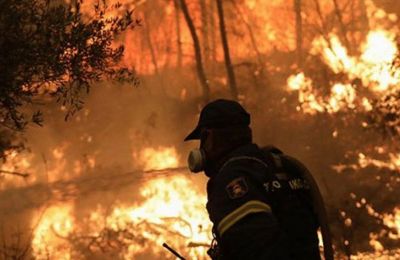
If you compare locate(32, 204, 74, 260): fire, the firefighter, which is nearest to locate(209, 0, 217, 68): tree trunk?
locate(32, 204, 74, 260): fire

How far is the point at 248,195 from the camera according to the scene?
2039mm

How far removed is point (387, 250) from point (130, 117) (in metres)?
6.06

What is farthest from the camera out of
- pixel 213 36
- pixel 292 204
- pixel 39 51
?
pixel 213 36

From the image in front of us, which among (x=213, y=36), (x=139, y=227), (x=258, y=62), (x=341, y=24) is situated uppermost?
(x=213, y=36)

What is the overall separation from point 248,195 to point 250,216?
87mm

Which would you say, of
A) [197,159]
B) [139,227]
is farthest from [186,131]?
[197,159]

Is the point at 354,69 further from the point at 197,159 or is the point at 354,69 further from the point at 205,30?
the point at 197,159

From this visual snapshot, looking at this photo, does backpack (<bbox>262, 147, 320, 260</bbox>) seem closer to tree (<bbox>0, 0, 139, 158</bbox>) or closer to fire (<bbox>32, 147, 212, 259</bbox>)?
tree (<bbox>0, 0, 139, 158</bbox>)

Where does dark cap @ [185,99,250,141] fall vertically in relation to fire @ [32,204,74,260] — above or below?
below

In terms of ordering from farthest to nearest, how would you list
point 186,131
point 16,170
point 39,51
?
point 16,170 < point 186,131 < point 39,51

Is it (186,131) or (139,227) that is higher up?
(186,131)

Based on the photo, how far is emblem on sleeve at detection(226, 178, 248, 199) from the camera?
6.68 ft

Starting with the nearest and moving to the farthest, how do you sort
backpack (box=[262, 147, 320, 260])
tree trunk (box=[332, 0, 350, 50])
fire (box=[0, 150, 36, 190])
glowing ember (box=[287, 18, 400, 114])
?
backpack (box=[262, 147, 320, 260]) < glowing ember (box=[287, 18, 400, 114]) < tree trunk (box=[332, 0, 350, 50]) < fire (box=[0, 150, 36, 190])

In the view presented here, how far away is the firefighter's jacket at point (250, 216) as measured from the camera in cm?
194
